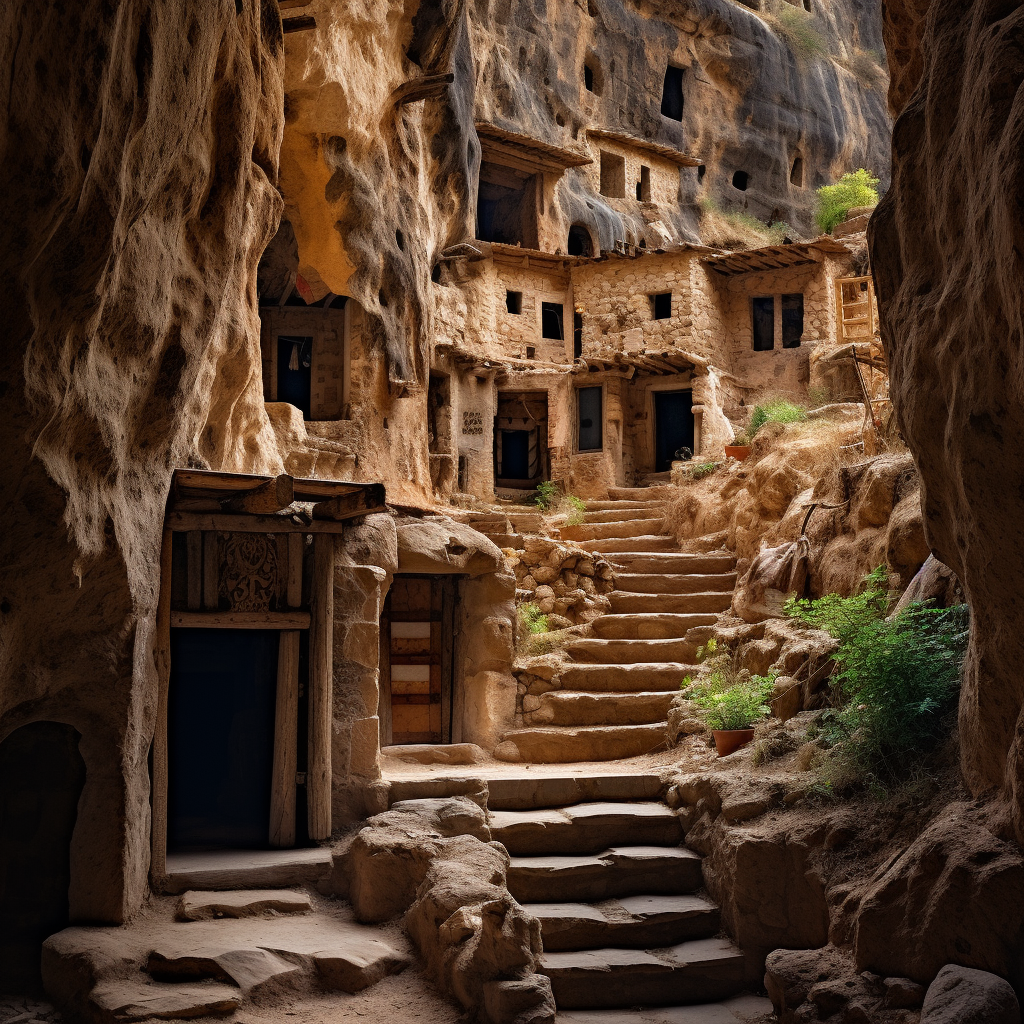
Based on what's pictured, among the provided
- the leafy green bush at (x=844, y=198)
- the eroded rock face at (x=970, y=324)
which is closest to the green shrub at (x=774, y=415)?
the leafy green bush at (x=844, y=198)

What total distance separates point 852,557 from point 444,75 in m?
9.61

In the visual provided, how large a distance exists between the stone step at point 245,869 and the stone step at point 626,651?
464 cm

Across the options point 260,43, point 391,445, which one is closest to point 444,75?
point 391,445

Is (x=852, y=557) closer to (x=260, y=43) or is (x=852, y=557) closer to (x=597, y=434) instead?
(x=260, y=43)

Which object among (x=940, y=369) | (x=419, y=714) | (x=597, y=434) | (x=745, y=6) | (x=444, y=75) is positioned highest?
(x=745, y=6)

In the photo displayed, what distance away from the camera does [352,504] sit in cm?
796

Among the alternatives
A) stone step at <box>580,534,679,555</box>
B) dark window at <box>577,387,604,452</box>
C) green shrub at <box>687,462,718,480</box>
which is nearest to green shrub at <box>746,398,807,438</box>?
green shrub at <box>687,462,718,480</box>

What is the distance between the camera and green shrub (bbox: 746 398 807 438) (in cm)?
1793

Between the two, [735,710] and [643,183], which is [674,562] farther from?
[643,183]

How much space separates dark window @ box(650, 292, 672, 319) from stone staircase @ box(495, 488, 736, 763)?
1117 cm

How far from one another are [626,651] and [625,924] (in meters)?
4.41

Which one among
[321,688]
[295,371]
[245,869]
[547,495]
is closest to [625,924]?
[245,869]

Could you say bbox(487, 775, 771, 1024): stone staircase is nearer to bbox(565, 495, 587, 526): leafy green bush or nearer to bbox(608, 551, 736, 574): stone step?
Result: bbox(608, 551, 736, 574): stone step

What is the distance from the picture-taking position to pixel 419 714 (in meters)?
11.4
